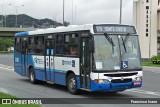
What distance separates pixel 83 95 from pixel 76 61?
4.47ft

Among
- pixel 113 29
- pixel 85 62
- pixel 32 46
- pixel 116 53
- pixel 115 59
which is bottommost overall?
pixel 85 62

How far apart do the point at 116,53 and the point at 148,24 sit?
80.0m

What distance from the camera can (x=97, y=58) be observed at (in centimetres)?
1369

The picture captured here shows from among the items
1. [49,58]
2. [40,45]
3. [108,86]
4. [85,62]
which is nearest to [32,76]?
[40,45]

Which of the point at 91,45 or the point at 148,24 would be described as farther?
the point at 148,24

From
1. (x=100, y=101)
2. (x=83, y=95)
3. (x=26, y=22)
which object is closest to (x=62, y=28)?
(x=83, y=95)

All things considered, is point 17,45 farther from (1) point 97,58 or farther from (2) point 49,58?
(1) point 97,58

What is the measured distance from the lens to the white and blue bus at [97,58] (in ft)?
44.8

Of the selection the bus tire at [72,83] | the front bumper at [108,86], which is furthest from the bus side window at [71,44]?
the front bumper at [108,86]

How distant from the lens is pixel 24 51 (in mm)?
20984

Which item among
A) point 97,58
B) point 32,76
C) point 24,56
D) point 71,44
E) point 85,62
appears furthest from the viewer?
point 24,56

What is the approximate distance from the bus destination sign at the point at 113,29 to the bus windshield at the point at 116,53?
0.69 ft

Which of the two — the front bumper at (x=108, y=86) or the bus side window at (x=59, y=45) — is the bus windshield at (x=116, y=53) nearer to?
the front bumper at (x=108, y=86)

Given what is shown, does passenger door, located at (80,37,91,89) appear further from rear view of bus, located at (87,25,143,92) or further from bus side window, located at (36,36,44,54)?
bus side window, located at (36,36,44,54)
